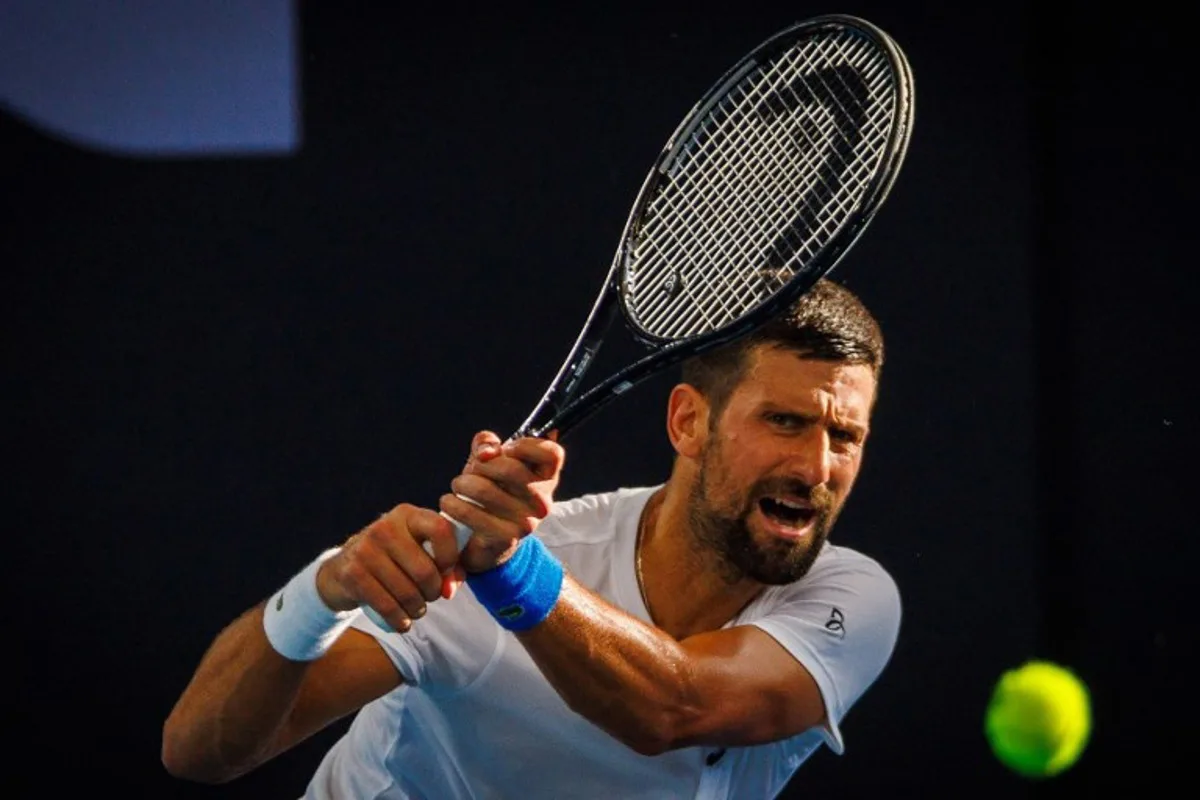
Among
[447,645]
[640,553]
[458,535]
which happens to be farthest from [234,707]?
[640,553]

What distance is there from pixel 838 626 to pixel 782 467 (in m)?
0.25

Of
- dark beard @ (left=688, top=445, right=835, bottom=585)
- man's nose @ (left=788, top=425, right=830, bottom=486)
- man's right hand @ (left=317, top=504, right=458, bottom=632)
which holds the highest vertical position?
man's right hand @ (left=317, top=504, right=458, bottom=632)

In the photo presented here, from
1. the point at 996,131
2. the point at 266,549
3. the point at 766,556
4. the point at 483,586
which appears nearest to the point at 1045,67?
the point at 996,131

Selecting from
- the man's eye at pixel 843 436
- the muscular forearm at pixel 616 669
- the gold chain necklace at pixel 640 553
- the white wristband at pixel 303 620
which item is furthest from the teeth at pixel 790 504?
the white wristband at pixel 303 620

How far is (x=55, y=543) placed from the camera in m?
3.00

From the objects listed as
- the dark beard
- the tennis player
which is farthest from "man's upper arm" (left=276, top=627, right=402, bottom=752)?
the dark beard

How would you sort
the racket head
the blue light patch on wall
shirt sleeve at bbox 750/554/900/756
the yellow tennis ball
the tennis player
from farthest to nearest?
the yellow tennis ball → the blue light patch on wall → shirt sleeve at bbox 750/554/900/756 → the racket head → the tennis player

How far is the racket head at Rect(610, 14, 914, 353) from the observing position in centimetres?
186

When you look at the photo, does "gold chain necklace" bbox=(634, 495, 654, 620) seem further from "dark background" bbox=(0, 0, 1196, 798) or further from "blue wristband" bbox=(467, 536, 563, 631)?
"dark background" bbox=(0, 0, 1196, 798)

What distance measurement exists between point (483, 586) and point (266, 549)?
62.3 inches

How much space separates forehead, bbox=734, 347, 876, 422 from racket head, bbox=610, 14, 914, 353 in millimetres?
201

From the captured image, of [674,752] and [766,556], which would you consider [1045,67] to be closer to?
[766,556]

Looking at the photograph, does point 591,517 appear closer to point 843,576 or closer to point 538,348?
point 843,576

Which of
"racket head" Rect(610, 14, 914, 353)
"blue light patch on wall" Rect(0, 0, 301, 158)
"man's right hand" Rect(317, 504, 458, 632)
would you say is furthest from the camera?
"blue light patch on wall" Rect(0, 0, 301, 158)
